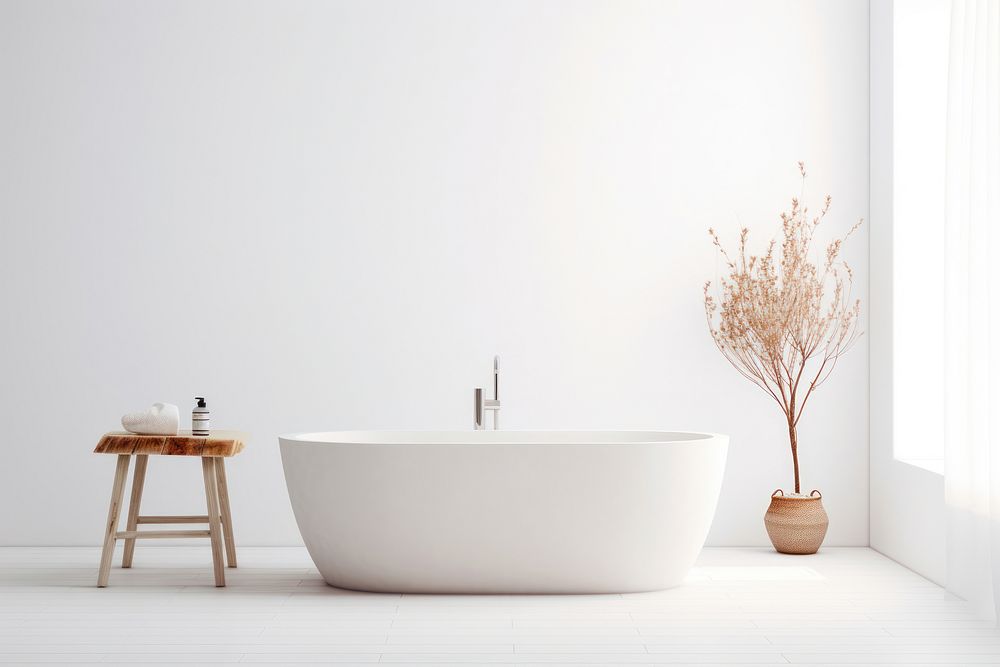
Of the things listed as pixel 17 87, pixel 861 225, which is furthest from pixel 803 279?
pixel 17 87

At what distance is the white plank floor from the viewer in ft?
9.96

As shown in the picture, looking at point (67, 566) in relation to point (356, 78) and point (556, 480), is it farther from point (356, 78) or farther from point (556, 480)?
point (356, 78)

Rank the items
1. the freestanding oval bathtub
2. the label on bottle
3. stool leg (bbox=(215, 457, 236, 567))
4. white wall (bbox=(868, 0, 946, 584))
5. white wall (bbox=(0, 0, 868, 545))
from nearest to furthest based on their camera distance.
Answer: the freestanding oval bathtub
the label on bottle
stool leg (bbox=(215, 457, 236, 567))
white wall (bbox=(868, 0, 946, 584))
white wall (bbox=(0, 0, 868, 545))

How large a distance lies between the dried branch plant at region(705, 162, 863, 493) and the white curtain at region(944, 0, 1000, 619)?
1057 mm

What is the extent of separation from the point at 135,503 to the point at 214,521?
40 centimetres

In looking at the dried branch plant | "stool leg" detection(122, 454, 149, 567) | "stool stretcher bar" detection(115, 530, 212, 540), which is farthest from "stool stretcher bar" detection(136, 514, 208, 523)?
the dried branch plant

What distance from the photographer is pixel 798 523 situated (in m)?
4.65

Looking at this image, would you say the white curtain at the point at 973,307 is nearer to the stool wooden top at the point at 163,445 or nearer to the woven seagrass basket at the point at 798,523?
the woven seagrass basket at the point at 798,523

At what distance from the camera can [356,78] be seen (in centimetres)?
499

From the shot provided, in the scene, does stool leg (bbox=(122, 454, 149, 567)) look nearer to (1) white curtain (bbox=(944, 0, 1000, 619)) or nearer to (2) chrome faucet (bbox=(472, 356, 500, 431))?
(2) chrome faucet (bbox=(472, 356, 500, 431))

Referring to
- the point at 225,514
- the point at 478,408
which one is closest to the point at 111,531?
the point at 225,514

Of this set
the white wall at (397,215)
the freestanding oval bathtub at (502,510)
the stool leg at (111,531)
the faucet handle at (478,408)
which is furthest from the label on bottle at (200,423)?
the faucet handle at (478,408)

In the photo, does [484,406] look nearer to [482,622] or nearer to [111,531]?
[482,622]

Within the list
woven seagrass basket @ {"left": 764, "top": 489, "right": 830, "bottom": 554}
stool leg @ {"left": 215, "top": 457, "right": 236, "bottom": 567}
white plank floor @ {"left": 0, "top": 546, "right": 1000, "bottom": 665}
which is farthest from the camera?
woven seagrass basket @ {"left": 764, "top": 489, "right": 830, "bottom": 554}
